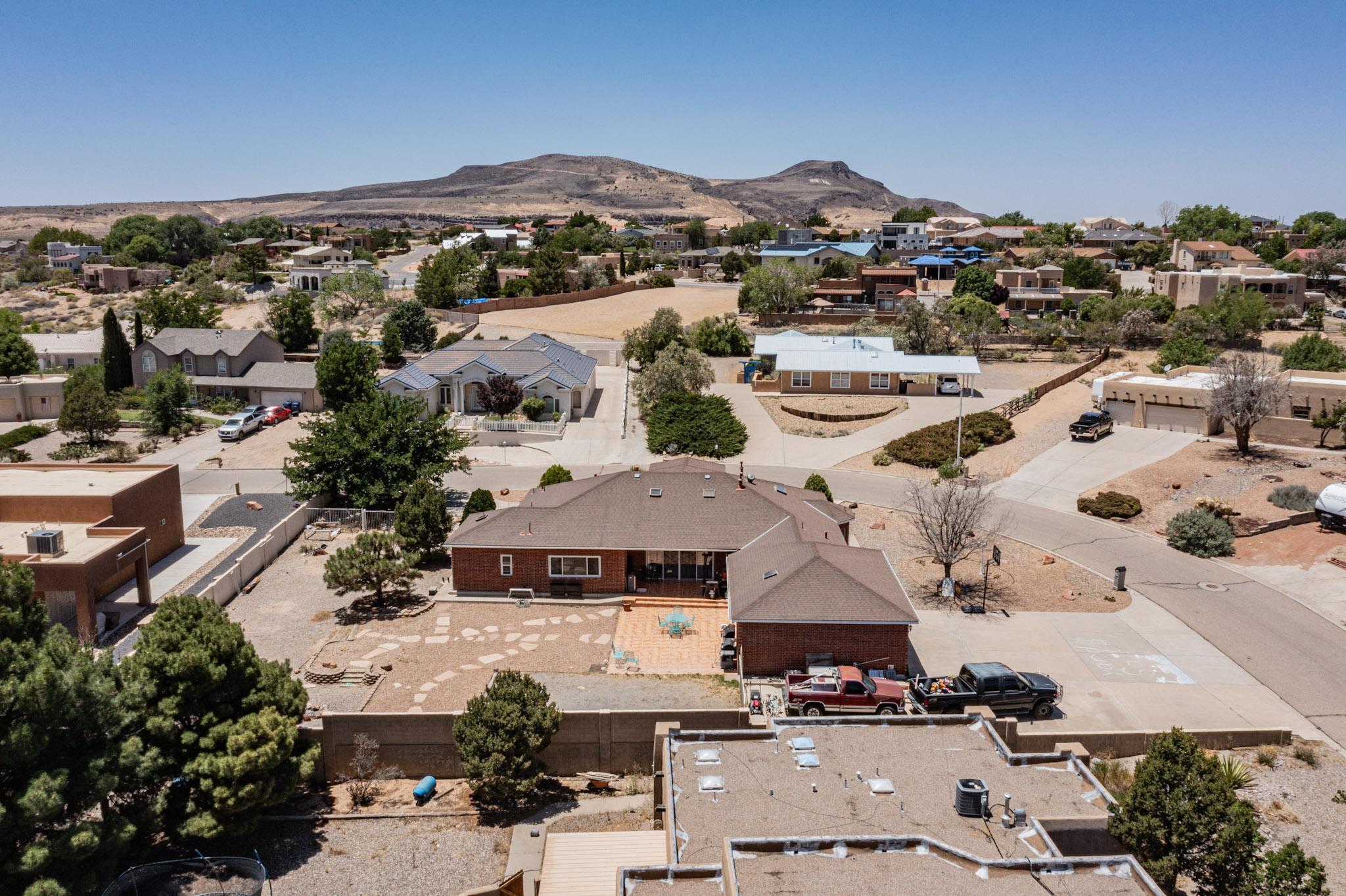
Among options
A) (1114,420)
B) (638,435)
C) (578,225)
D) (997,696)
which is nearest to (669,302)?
(638,435)

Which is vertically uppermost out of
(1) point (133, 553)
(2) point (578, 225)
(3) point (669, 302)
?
(2) point (578, 225)

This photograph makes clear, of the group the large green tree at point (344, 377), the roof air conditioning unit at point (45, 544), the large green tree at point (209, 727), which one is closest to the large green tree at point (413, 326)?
the large green tree at point (344, 377)

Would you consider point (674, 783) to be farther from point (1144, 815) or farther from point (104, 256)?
point (104, 256)

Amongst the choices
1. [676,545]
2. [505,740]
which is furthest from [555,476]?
[505,740]

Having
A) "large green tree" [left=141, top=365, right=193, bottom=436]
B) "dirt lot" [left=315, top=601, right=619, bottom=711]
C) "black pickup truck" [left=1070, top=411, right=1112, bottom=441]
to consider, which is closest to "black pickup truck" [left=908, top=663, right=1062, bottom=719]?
"dirt lot" [left=315, top=601, right=619, bottom=711]

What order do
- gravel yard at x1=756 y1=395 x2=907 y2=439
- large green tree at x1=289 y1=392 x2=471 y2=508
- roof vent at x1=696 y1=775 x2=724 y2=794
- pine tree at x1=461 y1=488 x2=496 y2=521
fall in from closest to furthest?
roof vent at x1=696 y1=775 x2=724 y2=794, pine tree at x1=461 y1=488 x2=496 y2=521, large green tree at x1=289 y1=392 x2=471 y2=508, gravel yard at x1=756 y1=395 x2=907 y2=439

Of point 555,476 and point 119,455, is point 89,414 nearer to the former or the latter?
point 119,455

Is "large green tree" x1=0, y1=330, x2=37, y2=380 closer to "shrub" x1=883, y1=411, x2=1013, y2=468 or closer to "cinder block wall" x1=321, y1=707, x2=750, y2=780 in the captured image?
"shrub" x1=883, y1=411, x2=1013, y2=468

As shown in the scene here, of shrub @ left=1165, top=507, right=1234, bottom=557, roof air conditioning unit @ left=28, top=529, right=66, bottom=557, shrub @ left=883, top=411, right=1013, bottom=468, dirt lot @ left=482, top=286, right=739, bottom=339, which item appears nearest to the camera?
roof air conditioning unit @ left=28, top=529, right=66, bottom=557
